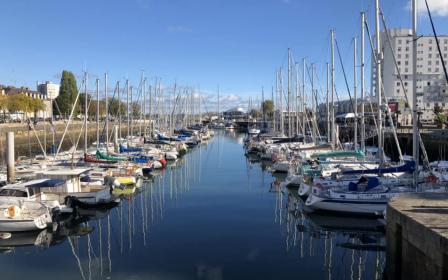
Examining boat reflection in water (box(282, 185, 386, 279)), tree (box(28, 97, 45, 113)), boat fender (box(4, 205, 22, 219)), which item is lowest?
boat reflection in water (box(282, 185, 386, 279))

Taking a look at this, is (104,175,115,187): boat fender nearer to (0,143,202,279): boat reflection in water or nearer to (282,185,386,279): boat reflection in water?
(0,143,202,279): boat reflection in water

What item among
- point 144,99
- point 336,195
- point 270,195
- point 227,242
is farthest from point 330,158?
point 144,99

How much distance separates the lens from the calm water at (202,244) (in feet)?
60.1

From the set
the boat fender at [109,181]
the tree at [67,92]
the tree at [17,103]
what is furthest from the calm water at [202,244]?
the tree at [67,92]

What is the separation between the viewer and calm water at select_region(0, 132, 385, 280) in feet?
60.1

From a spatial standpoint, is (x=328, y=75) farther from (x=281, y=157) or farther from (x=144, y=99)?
(x=144, y=99)

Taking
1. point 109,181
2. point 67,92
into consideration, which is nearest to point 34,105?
point 67,92

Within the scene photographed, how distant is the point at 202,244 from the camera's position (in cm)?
2209

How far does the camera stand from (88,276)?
1784 centimetres

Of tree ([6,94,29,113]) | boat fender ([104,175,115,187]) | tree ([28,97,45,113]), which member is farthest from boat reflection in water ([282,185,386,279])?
tree ([28,97,45,113])

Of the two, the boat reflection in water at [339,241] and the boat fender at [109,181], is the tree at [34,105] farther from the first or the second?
the boat reflection in water at [339,241]

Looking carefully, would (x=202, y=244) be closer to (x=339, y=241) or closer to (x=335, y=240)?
(x=335, y=240)

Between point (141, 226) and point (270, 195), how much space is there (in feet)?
43.7

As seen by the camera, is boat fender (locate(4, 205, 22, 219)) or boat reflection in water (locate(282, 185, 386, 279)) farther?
boat fender (locate(4, 205, 22, 219))
